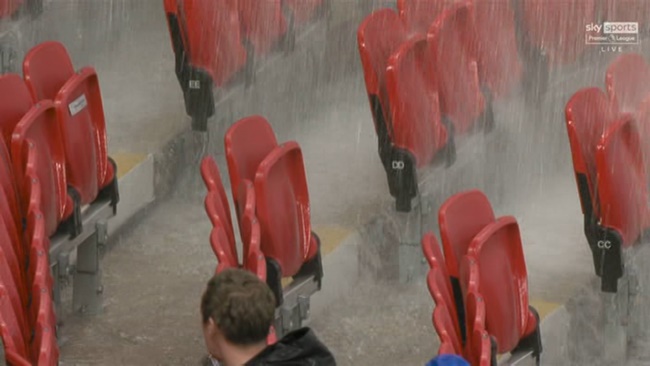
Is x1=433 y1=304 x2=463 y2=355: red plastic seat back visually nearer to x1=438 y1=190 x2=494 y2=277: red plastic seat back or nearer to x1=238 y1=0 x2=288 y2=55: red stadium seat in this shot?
x1=438 y1=190 x2=494 y2=277: red plastic seat back

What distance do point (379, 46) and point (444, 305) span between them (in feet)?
1.24

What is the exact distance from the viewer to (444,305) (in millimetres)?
973

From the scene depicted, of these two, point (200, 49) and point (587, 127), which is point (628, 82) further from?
point (200, 49)

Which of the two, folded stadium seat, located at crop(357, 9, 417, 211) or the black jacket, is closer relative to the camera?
the black jacket

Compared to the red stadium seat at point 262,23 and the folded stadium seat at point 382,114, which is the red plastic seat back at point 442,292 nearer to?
the folded stadium seat at point 382,114

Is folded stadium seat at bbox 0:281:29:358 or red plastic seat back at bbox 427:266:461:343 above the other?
folded stadium seat at bbox 0:281:29:358

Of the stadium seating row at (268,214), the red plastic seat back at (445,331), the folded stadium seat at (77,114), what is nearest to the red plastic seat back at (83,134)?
the folded stadium seat at (77,114)

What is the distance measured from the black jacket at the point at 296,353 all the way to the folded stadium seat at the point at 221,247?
275 millimetres

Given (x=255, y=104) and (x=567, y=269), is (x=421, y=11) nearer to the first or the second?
(x=255, y=104)

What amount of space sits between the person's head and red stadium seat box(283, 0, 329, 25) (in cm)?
83

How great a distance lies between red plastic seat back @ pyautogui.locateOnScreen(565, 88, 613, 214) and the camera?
3.79 feet

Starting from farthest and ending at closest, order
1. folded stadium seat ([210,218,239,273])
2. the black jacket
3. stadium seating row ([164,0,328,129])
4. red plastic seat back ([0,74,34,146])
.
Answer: stadium seating row ([164,0,328,129]) < red plastic seat back ([0,74,34,146]) < folded stadium seat ([210,218,239,273]) < the black jacket

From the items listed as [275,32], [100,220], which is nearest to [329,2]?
[275,32]

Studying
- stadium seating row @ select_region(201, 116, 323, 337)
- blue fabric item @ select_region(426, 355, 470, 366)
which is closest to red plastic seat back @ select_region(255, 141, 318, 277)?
stadium seating row @ select_region(201, 116, 323, 337)
